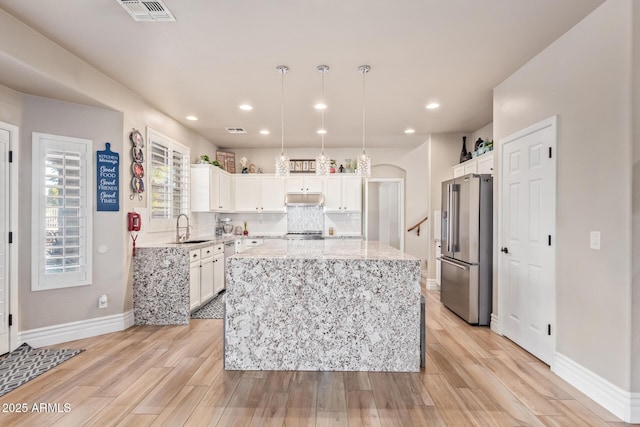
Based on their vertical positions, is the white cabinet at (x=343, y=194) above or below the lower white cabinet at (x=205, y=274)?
above

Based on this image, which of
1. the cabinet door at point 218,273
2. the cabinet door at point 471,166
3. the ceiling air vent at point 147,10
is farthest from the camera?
the cabinet door at point 218,273

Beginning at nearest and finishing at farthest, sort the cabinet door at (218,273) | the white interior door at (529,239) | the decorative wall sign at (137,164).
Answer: the white interior door at (529,239), the decorative wall sign at (137,164), the cabinet door at (218,273)

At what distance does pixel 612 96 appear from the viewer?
218 centimetres

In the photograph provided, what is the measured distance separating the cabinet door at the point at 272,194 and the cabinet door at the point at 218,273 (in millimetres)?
1478

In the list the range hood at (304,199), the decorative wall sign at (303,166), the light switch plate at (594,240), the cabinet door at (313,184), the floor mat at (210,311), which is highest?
the decorative wall sign at (303,166)

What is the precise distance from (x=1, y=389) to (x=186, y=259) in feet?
6.04

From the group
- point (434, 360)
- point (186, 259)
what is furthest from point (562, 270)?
point (186, 259)

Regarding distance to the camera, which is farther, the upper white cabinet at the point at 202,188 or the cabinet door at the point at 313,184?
the cabinet door at the point at 313,184

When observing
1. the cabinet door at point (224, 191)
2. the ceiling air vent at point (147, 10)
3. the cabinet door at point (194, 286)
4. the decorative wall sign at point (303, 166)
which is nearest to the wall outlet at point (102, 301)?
the cabinet door at point (194, 286)

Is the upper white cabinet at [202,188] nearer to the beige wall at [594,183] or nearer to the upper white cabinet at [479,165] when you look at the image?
the upper white cabinet at [479,165]

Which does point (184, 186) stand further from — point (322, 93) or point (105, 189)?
point (322, 93)

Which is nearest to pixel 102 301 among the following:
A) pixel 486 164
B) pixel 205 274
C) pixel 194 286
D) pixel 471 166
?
pixel 194 286

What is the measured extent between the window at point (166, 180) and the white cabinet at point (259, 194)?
1363mm

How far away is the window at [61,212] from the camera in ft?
10.4
